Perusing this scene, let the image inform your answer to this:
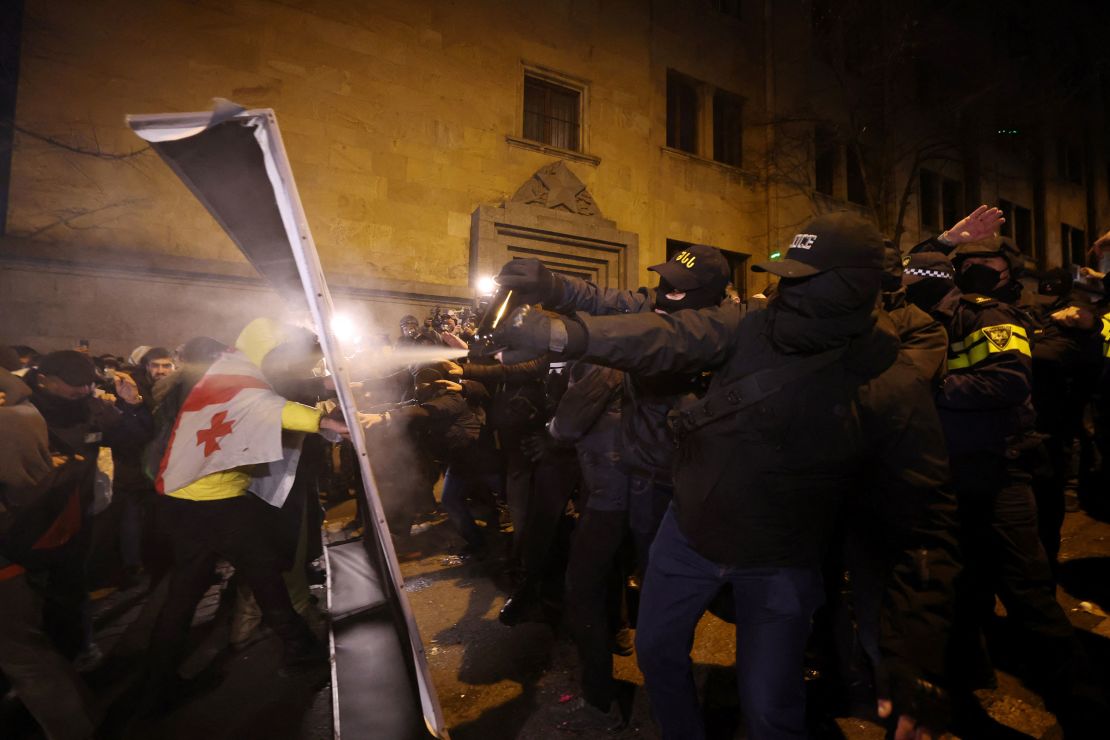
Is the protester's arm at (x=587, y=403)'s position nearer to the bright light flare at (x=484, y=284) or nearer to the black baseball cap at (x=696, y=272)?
the black baseball cap at (x=696, y=272)

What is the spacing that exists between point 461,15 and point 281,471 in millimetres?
9771

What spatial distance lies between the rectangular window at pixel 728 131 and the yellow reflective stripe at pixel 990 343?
1234 cm

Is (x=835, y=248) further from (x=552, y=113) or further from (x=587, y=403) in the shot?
(x=552, y=113)

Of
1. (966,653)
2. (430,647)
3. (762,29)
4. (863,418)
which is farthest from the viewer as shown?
(762,29)

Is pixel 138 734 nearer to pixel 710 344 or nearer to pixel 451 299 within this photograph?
pixel 710 344

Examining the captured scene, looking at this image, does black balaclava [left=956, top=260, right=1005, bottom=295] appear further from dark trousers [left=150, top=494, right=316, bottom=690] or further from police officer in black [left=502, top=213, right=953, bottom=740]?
dark trousers [left=150, top=494, right=316, bottom=690]

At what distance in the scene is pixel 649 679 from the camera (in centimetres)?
207

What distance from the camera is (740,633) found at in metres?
1.93

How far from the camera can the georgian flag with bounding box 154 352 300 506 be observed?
2.81 meters

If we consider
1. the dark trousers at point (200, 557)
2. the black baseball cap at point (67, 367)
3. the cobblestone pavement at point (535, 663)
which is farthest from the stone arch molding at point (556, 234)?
the dark trousers at point (200, 557)

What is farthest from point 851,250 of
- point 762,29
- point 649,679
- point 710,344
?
point 762,29

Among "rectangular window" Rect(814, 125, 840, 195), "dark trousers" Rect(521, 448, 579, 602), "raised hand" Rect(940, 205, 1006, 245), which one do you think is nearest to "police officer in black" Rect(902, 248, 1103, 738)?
"raised hand" Rect(940, 205, 1006, 245)

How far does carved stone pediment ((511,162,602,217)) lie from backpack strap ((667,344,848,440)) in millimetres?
9096

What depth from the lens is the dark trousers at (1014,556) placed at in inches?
104
